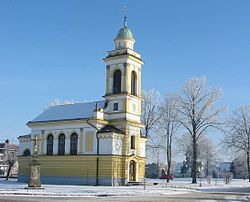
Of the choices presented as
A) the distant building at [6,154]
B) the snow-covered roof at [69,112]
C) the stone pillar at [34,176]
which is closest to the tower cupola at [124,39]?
the snow-covered roof at [69,112]

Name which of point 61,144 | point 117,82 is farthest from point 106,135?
point 61,144

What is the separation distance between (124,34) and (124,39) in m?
0.75

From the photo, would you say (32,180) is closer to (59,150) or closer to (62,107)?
(59,150)

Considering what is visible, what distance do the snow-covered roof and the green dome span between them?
858 cm

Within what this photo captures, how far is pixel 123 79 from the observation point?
5156cm

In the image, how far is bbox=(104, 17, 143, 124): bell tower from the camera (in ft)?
168

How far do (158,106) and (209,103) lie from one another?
9017 mm

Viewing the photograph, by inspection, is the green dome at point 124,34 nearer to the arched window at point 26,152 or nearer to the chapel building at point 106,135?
the chapel building at point 106,135

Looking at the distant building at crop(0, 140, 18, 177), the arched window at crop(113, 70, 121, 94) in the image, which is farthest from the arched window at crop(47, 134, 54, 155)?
the distant building at crop(0, 140, 18, 177)

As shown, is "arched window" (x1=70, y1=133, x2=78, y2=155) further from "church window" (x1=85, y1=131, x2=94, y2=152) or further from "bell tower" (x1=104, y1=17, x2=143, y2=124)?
"bell tower" (x1=104, y1=17, x2=143, y2=124)

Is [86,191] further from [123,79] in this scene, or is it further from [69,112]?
[69,112]

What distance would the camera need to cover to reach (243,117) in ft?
229

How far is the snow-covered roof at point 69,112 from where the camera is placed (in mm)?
52531

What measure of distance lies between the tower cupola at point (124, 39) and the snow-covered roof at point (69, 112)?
24.7ft
